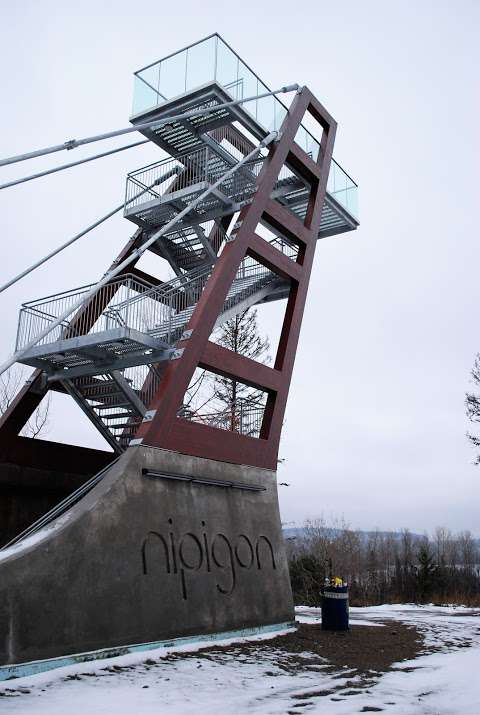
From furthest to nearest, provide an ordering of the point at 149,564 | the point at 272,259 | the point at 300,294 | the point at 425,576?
the point at 425,576 → the point at 300,294 → the point at 272,259 → the point at 149,564

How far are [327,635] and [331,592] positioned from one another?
1070 mm

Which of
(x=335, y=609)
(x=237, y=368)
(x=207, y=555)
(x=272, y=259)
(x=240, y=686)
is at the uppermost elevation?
(x=272, y=259)

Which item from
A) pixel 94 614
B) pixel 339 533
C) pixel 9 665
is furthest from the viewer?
pixel 339 533

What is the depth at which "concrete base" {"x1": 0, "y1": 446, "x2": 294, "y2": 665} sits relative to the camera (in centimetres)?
1030

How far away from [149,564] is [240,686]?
11.6 ft

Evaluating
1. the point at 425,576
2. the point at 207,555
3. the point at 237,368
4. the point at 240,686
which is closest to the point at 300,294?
the point at 237,368

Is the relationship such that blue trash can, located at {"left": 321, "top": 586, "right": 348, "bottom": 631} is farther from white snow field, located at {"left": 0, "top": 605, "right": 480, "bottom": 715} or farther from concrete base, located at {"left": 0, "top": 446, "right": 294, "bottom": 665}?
white snow field, located at {"left": 0, "top": 605, "right": 480, "bottom": 715}

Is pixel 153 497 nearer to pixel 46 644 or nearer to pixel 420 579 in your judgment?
pixel 46 644

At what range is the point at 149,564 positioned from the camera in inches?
495

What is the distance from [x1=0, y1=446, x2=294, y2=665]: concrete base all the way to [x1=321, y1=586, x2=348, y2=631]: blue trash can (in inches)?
37.7

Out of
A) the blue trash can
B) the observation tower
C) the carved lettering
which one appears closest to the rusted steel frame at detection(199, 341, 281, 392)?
the observation tower

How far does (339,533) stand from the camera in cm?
7100

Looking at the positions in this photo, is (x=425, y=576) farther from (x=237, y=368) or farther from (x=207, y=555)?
(x=207, y=555)

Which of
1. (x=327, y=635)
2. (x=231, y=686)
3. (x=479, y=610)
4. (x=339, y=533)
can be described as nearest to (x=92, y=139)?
(x=231, y=686)
